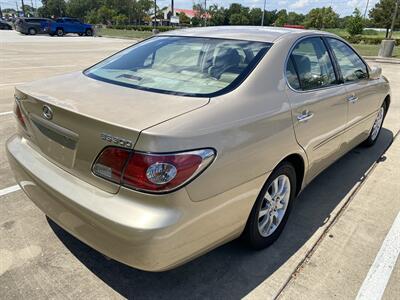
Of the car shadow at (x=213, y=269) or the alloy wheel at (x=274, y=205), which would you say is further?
the alloy wheel at (x=274, y=205)

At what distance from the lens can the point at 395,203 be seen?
3.64m

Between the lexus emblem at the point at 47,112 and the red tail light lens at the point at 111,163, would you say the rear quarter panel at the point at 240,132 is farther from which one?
the lexus emblem at the point at 47,112

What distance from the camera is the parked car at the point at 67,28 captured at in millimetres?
32531

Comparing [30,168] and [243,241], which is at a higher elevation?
[30,168]

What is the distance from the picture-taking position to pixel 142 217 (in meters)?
1.83

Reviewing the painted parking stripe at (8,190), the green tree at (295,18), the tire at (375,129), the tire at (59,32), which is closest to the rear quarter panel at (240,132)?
the painted parking stripe at (8,190)

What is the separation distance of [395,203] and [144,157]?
2.96 metres

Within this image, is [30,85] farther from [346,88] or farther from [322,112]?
[346,88]

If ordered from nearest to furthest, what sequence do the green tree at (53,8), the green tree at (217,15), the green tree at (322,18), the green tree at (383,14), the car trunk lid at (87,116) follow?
the car trunk lid at (87,116), the green tree at (383,14), the green tree at (322,18), the green tree at (217,15), the green tree at (53,8)

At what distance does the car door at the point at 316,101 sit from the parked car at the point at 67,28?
111ft

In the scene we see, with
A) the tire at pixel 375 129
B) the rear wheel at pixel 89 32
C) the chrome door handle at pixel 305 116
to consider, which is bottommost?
the rear wheel at pixel 89 32

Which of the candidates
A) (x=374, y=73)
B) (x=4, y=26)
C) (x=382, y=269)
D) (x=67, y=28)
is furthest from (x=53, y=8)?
(x=382, y=269)

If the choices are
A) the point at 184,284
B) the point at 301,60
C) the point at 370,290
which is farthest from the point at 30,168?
the point at 370,290

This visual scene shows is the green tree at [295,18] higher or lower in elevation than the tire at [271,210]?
lower
